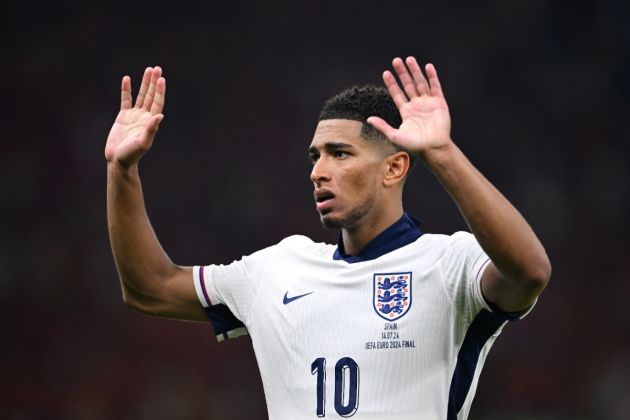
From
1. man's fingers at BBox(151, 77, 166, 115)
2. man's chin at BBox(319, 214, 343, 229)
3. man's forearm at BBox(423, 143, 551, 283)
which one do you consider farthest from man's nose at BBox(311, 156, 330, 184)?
man's forearm at BBox(423, 143, 551, 283)

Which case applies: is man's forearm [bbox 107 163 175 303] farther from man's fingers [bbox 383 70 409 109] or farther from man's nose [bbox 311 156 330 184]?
man's fingers [bbox 383 70 409 109]

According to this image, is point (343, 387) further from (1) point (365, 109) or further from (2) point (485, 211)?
(1) point (365, 109)

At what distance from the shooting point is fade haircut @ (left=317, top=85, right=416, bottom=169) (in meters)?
4.06

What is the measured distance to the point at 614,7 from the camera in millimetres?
10758

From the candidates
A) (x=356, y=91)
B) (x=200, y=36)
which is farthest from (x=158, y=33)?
(x=356, y=91)

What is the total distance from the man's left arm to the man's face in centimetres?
62

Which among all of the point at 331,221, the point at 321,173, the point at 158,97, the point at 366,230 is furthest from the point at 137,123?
the point at 366,230

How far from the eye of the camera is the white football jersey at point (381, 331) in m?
3.58

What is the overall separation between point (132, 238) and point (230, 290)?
0.45m

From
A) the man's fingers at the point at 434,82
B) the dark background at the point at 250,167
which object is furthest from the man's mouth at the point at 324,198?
the dark background at the point at 250,167

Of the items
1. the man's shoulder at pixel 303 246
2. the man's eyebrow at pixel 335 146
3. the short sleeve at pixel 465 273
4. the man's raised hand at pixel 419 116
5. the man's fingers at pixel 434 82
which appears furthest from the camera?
the man's shoulder at pixel 303 246

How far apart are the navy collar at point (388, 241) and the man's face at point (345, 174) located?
4.2 inches

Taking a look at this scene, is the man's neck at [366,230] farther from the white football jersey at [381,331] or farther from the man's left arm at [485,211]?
the man's left arm at [485,211]

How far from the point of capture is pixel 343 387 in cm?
362
